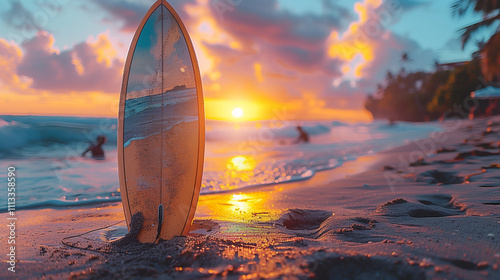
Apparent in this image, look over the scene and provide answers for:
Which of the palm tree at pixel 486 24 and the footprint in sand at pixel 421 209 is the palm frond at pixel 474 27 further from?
the footprint in sand at pixel 421 209

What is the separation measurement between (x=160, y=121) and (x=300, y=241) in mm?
1309

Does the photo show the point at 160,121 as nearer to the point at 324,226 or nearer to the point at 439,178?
the point at 324,226

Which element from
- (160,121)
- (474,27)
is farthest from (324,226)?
(474,27)

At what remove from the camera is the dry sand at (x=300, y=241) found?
1.47 meters

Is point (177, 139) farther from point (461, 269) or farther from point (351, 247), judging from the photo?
point (461, 269)

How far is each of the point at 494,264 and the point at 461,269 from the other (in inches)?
6.1

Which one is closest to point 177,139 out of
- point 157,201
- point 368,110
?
point 157,201

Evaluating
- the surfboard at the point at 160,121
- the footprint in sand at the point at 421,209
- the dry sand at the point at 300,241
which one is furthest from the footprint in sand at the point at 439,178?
the surfboard at the point at 160,121

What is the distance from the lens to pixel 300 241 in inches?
76.1

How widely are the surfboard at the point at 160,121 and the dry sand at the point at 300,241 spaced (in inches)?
14.5

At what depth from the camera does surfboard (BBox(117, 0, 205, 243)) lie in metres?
2.34

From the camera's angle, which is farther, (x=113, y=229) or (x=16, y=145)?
(x=16, y=145)

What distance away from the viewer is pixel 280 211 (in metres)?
3.17

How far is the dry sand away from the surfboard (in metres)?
0.37
